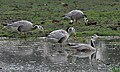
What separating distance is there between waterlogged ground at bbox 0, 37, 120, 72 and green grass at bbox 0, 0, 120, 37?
2500mm

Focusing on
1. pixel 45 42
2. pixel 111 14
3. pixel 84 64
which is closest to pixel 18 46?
pixel 45 42

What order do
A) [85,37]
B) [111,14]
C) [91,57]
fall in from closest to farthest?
1. [91,57]
2. [85,37]
3. [111,14]

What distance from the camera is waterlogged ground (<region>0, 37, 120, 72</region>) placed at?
44.9ft

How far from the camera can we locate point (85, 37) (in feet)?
67.6

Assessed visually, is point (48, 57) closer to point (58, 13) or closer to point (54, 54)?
point (54, 54)

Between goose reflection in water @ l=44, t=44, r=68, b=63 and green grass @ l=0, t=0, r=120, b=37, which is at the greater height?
goose reflection in water @ l=44, t=44, r=68, b=63

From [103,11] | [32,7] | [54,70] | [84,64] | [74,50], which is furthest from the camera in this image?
[32,7]

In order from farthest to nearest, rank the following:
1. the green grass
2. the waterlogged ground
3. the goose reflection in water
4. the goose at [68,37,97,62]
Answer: the green grass
the goose at [68,37,97,62]
the goose reflection in water
the waterlogged ground

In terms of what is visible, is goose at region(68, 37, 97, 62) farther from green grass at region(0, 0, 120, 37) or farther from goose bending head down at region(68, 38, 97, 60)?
green grass at region(0, 0, 120, 37)

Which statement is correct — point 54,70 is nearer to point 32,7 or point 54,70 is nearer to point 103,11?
point 103,11

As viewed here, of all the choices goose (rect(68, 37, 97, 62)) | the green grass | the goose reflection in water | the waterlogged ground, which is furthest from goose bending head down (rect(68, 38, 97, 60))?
the green grass

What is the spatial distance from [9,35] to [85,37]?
301 centimetres

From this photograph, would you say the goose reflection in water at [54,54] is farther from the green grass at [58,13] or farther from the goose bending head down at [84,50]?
the green grass at [58,13]

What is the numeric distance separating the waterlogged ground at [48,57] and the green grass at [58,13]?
8.20ft
